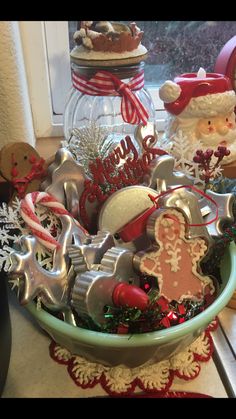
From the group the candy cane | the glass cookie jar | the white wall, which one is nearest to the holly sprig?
the glass cookie jar

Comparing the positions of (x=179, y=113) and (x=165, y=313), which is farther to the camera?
(x=179, y=113)

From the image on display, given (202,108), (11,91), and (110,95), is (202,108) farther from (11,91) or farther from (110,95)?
(11,91)

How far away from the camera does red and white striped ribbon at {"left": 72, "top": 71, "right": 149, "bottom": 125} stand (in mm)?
710

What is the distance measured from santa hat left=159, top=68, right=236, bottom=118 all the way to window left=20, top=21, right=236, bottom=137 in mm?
250

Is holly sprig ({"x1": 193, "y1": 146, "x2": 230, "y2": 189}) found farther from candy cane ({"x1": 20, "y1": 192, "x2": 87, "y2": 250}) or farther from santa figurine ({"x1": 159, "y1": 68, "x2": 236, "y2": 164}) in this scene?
candy cane ({"x1": 20, "y1": 192, "x2": 87, "y2": 250})

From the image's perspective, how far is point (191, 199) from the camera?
0.53m

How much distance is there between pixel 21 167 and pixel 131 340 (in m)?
0.27

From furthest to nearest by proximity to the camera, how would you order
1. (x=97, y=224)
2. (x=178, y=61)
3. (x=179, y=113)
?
(x=178, y=61), (x=179, y=113), (x=97, y=224)

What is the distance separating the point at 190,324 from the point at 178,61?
70 centimetres

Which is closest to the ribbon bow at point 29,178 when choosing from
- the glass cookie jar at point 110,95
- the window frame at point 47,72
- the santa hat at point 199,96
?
the glass cookie jar at point 110,95

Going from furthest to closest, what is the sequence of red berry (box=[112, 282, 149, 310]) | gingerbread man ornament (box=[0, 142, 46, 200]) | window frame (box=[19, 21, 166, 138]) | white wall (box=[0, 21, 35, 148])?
window frame (box=[19, 21, 166, 138]) → white wall (box=[0, 21, 35, 148]) → gingerbread man ornament (box=[0, 142, 46, 200]) → red berry (box=[112, 282, 149, 310])

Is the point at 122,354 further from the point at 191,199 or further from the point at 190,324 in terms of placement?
the point at 191,199
